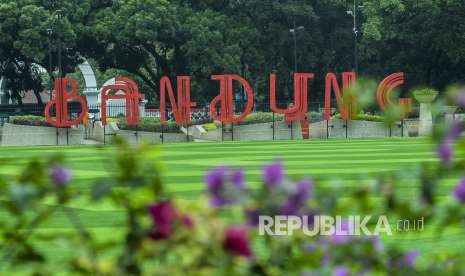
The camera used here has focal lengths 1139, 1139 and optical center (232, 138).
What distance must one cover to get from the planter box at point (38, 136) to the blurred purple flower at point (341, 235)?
45.5 metres

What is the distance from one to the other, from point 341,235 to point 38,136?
4626cm

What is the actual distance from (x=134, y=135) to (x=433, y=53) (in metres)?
26.6

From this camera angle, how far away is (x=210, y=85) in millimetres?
73625

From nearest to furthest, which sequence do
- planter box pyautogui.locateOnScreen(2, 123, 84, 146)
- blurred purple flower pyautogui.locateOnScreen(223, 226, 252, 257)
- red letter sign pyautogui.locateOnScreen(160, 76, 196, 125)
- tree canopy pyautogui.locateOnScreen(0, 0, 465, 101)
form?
blurred purple flower pyautogui.locateOnScreen(223, 226, 252, 257)
red letter sign pyautogui.locateOnScreen(160, 76, 196, 125)
planter box pyautogui.locateOnScreen(2, 123, 84, 146)
tree canopy pyautogui.locateOnScreen(0, 0, 465, 101)

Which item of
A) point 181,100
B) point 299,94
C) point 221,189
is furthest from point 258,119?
point 221,189

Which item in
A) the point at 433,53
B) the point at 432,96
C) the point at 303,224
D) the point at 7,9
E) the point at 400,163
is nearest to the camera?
the point at 303,224

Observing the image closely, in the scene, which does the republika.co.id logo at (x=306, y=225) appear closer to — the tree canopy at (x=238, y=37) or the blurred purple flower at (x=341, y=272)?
the blurred purple flower at (x=341, y=272)

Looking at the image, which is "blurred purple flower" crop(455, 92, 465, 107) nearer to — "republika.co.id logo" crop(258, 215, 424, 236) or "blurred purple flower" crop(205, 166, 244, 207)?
"republika.co.id logo" crop(258, 215, 424, 236)

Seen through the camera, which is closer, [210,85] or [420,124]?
[420,124]

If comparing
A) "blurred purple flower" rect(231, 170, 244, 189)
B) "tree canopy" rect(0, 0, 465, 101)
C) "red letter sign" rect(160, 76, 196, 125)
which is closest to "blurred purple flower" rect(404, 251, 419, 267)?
"blurred purple flower" rect(231, 170, 244, 189)

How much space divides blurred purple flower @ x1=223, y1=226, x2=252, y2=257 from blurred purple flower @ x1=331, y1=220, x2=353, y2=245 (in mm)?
655

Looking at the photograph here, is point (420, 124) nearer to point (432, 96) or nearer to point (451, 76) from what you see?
point (432, 96)

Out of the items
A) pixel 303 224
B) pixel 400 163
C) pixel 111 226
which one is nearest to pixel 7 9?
pixel 400 163

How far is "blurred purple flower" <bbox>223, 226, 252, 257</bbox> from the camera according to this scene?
292 cm
